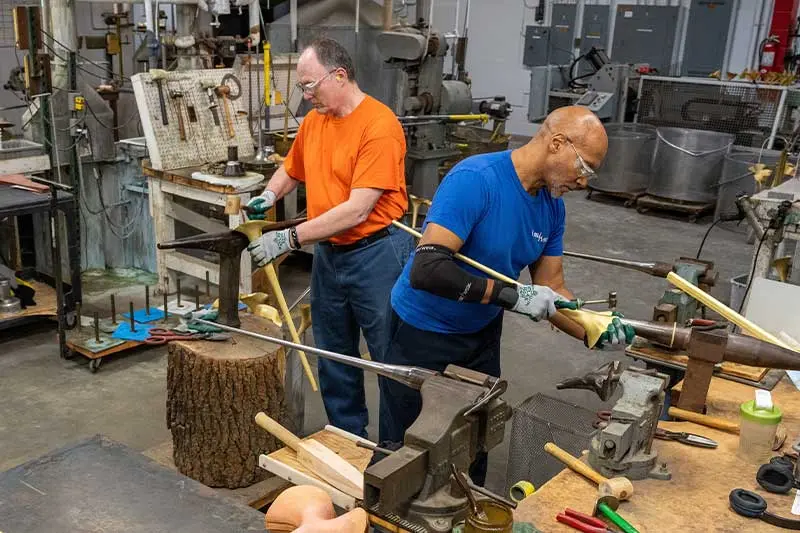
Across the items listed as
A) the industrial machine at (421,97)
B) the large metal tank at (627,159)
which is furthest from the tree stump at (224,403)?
the large metal tank at (627,159)

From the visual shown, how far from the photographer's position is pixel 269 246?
7.64 feet

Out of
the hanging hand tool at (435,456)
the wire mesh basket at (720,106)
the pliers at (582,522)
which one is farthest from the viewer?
the wire mesh basket at (720,106)

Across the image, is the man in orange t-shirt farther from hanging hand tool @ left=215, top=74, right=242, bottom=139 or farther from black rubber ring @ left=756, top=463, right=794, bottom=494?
hanging hand tool @ left=215, top=74, right=242, bottom=139

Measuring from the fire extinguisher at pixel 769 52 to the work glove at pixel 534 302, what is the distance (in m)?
6.57

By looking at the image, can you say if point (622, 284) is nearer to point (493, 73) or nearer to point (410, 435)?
point (410, 435)

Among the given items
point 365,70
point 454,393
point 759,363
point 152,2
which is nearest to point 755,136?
point 365,70

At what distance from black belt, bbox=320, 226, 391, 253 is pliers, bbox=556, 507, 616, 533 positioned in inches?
47.6

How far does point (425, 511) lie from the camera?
1176mm

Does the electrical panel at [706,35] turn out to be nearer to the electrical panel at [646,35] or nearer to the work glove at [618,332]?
the electrical panel at [646,35]

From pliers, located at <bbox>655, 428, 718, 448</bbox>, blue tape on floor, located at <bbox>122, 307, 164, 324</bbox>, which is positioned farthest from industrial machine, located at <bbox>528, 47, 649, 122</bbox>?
pliers, located at <bbox>655, 428, 718, 448</bbox>

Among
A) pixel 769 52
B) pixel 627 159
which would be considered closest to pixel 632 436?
pixel 627 159

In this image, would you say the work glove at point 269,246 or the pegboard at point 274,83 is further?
the pegboard at point 274,83

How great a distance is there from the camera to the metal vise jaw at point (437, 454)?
3.62 ft

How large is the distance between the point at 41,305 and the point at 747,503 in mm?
3225
